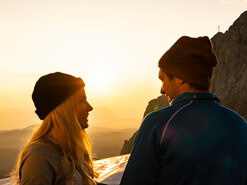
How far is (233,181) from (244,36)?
45879mm

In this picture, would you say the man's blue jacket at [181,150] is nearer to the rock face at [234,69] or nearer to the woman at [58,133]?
the woman at [58,133]

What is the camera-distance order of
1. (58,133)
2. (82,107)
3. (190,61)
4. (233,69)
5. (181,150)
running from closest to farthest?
(181,150)
(190,61)
(58,133)
(82,107)
(233,69)

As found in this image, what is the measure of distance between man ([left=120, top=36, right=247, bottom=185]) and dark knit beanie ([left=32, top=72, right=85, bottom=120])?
0.92 meters

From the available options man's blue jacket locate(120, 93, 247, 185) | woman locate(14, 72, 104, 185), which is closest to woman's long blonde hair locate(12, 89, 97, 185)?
woman locate(14, 72, 104, 185)

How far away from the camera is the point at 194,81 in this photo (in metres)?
1.66

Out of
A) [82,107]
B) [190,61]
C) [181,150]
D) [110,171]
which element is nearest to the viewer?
[181,150]

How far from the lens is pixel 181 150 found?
4.85 ft

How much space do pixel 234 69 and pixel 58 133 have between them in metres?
44.2

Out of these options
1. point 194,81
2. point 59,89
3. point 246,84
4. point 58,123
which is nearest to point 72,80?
point 59,89

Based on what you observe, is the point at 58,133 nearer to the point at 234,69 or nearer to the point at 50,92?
the point at 50,92

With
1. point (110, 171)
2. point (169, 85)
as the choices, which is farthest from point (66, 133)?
point (110, 171)

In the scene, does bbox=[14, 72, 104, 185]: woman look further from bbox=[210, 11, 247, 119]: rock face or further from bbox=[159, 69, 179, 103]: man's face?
bbox=[210, 11, 247, 119]: rock face

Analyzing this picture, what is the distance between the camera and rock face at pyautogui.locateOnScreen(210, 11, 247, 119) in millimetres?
38184

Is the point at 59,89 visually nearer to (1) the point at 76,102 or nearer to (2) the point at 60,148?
(1) the point at 76,102
